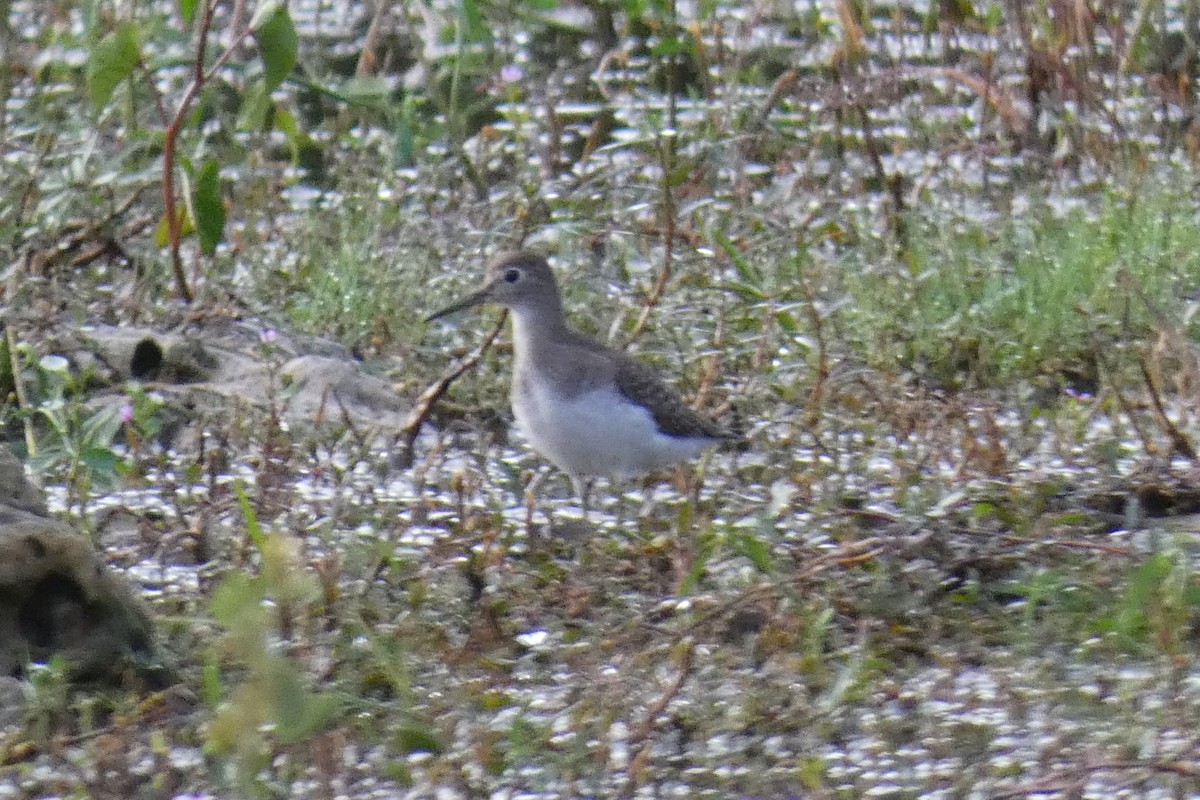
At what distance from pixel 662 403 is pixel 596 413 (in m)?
0.17

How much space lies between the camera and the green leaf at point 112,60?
5844mm

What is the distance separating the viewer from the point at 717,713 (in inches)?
157

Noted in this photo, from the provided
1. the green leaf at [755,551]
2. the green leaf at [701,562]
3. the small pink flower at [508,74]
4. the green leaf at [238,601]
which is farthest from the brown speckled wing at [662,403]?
the green leaf at [238,601]

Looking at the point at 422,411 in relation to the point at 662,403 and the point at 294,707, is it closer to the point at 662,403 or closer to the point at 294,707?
the point at 662,403

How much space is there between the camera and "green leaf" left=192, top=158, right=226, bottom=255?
6.17 metres

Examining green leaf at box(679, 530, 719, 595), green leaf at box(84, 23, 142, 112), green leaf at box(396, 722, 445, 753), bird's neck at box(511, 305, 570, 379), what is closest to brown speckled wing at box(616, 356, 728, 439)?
bird's neck at box(511, 305, 570, 379)

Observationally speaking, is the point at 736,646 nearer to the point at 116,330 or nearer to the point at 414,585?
the point at 414,585

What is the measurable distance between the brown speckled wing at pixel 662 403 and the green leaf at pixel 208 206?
4.28 ft

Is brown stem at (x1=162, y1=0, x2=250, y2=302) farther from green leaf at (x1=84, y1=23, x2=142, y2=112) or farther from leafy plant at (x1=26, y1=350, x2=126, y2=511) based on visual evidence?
leafy plant at (x1=26, y1=350, x2=126, y2=511)

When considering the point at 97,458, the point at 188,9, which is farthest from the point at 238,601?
the point at 188,9

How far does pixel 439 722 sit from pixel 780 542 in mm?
1109

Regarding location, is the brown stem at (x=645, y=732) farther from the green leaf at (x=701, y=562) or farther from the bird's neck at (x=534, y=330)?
the bird's neck at (x=534, y=330)

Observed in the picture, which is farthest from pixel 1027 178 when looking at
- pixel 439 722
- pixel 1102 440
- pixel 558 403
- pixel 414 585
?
pixel 439 722

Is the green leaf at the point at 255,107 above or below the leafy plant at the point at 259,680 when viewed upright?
above
